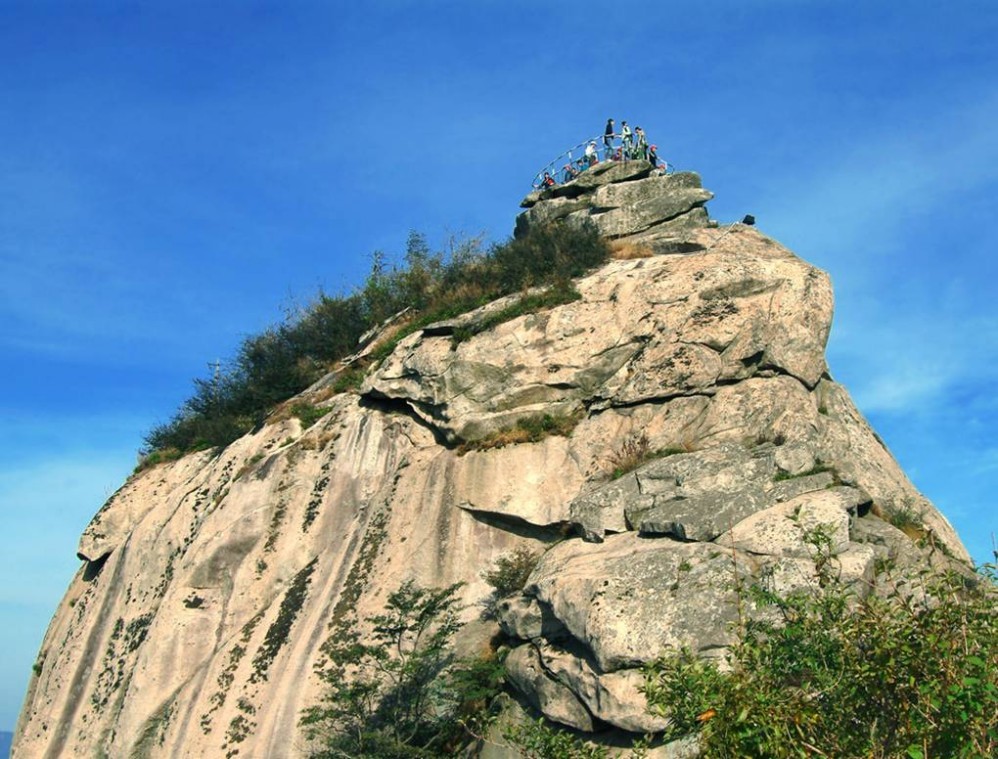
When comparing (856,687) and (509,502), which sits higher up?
(509,502)

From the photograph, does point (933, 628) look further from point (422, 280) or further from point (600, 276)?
point (422, 280)

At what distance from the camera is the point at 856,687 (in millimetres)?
9812

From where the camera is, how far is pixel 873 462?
79.3 feet

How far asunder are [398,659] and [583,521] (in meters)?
4.29

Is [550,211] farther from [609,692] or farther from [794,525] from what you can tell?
[609,692]

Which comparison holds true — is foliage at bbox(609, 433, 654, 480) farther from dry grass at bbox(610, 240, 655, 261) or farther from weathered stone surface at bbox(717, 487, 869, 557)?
dry grass at bbox(610, 240, 655, 261)

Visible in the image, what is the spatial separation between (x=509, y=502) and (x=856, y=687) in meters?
14.0

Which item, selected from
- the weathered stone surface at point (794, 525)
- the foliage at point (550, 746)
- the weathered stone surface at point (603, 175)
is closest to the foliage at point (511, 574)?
the weathered stone surface at point (794, 525)

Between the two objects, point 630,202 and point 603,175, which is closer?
point 630,202

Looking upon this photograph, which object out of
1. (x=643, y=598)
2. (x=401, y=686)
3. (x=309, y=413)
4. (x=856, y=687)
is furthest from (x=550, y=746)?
(x=309, y=413)

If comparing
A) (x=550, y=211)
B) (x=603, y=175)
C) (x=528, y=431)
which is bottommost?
(x=528, y=431)

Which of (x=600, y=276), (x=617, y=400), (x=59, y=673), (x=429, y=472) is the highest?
(x=600, y=276)

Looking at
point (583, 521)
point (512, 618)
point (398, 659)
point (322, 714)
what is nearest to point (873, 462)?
point (583, 521)

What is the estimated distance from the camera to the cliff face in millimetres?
19641
